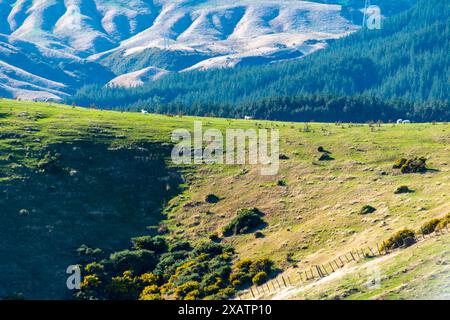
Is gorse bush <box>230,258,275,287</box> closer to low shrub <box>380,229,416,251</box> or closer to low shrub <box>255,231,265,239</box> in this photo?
low shrub <box>255,231,265,239</box>

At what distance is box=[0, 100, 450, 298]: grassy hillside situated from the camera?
6328 cm

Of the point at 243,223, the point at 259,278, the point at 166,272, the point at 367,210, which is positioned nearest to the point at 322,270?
the point at 259,278

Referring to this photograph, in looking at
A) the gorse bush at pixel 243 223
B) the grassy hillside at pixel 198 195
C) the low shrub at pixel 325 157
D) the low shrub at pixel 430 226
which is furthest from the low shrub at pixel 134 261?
the low shrub at pixel 325 157

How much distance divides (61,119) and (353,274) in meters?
65.7

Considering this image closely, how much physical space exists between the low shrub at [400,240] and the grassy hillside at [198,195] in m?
2.35

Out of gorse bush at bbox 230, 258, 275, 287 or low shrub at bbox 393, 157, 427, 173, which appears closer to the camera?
gorse bush at bbox 230, 258, 275, 287

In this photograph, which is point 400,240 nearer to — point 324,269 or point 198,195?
point 324,269

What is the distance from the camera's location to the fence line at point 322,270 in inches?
2203

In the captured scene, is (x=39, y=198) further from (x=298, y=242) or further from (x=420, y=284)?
(x=420, y=284)

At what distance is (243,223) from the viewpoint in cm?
7300

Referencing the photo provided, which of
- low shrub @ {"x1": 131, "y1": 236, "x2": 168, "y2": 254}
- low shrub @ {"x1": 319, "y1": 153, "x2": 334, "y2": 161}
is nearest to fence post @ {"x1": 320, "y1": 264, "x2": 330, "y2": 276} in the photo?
low shrub @ {"x1": 131, "y1": 236, "x2": 168, "y2": 254}

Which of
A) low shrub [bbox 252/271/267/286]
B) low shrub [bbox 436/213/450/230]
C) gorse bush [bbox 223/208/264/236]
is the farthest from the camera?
gorse bush [bbox 223/208/264/236]

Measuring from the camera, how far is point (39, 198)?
78.5 metres
